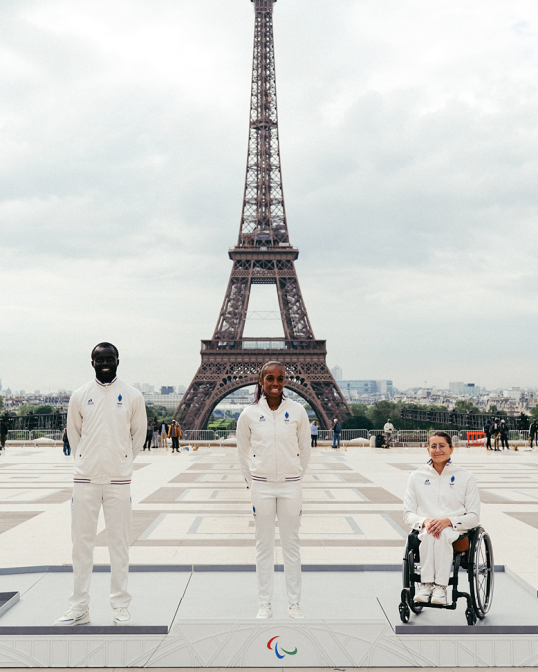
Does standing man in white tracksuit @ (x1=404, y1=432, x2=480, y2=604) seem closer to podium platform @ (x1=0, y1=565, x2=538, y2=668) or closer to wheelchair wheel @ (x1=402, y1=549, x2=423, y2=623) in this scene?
wheelchair wheel @ (x1=402, y1=549, x2=423, y2=623)

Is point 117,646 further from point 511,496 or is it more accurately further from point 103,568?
point 511,496

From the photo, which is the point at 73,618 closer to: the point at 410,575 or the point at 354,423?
the point at 410,575

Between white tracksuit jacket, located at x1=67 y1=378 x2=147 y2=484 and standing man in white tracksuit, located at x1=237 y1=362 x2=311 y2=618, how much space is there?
0.79 metres

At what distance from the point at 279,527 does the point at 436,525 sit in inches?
41.9

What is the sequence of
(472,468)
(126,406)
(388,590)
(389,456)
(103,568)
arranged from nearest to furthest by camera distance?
(126,406) < (388,590) < (103,568) < (472,468) < (389,456)

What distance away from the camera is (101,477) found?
4016 millimetres

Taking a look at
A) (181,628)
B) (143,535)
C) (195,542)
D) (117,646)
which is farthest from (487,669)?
(143,535)

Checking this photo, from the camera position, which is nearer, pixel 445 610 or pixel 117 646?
pixel 117 646

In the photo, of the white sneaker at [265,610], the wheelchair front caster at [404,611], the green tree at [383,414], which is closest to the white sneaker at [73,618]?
the white sneaker at [265,610]

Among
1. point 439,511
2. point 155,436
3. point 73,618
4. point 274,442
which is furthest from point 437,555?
point 155,436

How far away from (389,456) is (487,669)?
16357 millimetres

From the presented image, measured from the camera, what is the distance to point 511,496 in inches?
424

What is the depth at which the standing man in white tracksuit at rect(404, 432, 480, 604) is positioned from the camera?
12.8 feet

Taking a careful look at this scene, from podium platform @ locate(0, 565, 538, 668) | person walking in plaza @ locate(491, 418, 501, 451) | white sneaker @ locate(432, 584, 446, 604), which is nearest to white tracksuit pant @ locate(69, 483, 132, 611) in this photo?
podium platform @ locate(0, 565, 538, 668)
